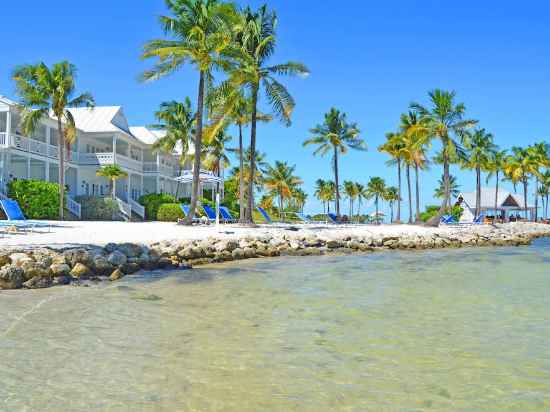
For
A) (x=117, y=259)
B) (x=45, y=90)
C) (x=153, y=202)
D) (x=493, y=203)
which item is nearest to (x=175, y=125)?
(x=153, y=202)

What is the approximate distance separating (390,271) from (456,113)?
2680cm

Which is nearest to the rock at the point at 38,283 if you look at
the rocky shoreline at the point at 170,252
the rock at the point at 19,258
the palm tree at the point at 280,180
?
the rocky shoreline at the point at 170,252

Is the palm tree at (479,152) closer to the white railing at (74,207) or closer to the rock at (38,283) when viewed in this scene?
the white railing at (74,207)

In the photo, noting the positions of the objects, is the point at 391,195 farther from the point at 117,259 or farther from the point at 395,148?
the point at 117,259

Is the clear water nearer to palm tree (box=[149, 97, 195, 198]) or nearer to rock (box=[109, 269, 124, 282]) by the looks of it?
rock (box=[109, 269, 124, 282])

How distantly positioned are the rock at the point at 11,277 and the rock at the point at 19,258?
1.47ft

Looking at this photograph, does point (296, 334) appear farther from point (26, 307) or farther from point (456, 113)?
point (456, 113)

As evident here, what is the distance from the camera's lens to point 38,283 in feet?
32.0

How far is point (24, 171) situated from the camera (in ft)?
108

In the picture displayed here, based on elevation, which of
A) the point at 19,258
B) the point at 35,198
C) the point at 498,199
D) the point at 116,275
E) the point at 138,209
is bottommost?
the point at 116,275

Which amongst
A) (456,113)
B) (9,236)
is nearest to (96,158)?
(9,236)

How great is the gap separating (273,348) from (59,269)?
6.30 meters

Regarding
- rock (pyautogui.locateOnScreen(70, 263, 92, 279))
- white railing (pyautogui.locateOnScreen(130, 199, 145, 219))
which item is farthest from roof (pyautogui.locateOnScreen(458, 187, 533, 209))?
rock (pyautogui.locateOnScreen(70, 263, 92, 279))

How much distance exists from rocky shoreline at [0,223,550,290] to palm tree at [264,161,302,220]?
34.3 m
